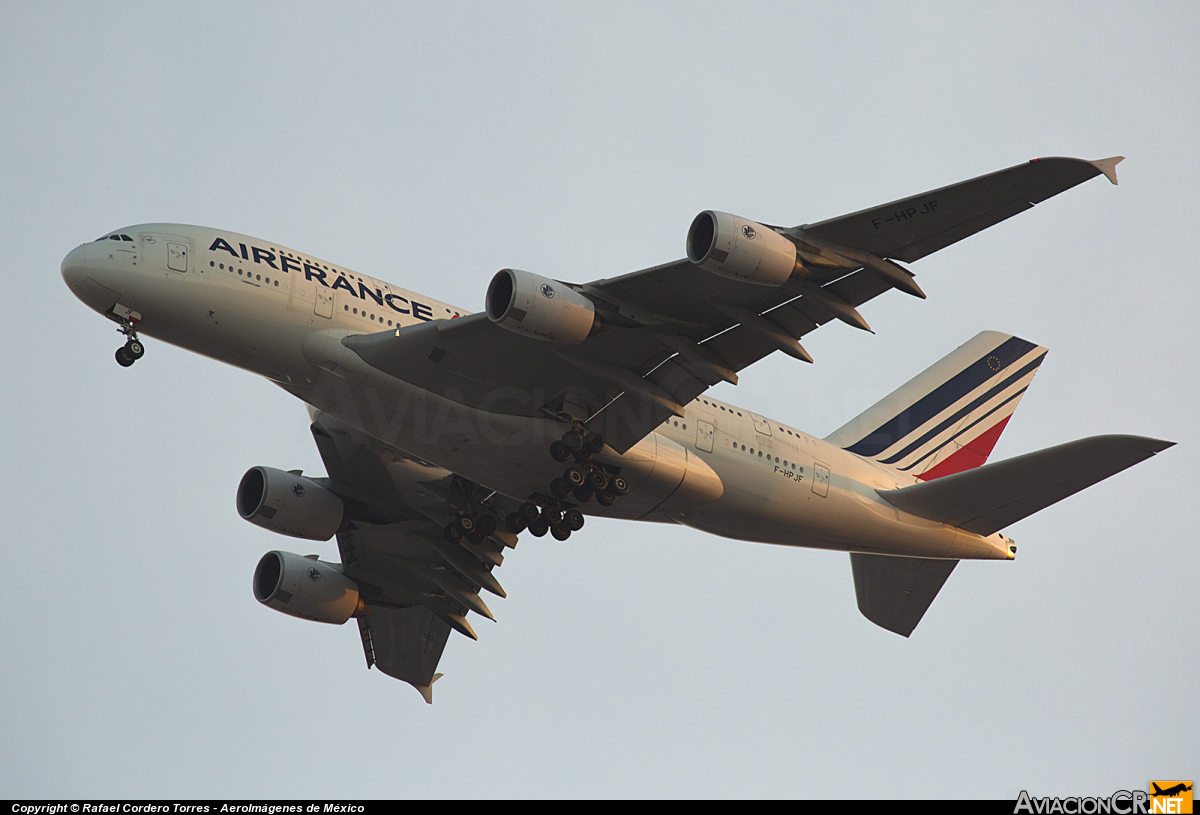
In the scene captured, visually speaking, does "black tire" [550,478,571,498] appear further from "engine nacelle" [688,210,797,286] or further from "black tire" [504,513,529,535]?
"engine nacelle" [688,210,797,286]

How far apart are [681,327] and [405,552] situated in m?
11.9

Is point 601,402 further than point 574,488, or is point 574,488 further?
point 574,488

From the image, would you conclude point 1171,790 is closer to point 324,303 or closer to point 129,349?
point 324,303

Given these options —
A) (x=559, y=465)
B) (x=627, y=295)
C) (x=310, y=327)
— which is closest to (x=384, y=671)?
(x=559, y=465)

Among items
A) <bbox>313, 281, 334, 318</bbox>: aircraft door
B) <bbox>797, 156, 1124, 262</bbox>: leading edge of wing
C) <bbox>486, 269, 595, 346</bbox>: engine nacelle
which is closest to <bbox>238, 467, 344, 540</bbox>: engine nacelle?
<bbox>313, 281, 334, 318</bbox>: aircraft door

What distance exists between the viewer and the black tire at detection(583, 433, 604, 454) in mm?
22812

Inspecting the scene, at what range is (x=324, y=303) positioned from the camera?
72.2 ft

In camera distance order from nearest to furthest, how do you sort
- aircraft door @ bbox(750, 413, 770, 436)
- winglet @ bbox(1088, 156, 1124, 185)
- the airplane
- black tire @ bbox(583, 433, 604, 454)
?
1. winglet @ bbox(1088, 156, 1124, 185)
2. the airplane
3. black tire @ bbox(583, 433, 604, 454)
4. aircraft door @ bbox(750, 413, 770, 436)

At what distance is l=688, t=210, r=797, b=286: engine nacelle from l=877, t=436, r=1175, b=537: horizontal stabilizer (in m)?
7.02

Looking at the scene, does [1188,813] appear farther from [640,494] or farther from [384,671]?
[384,671]

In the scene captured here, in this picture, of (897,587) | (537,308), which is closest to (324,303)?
(537,308)

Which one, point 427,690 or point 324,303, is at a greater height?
point 324,303

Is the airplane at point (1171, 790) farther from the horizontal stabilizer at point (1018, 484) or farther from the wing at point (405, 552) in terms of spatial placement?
the wing at point (405, 552)

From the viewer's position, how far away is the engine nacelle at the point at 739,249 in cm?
1859
